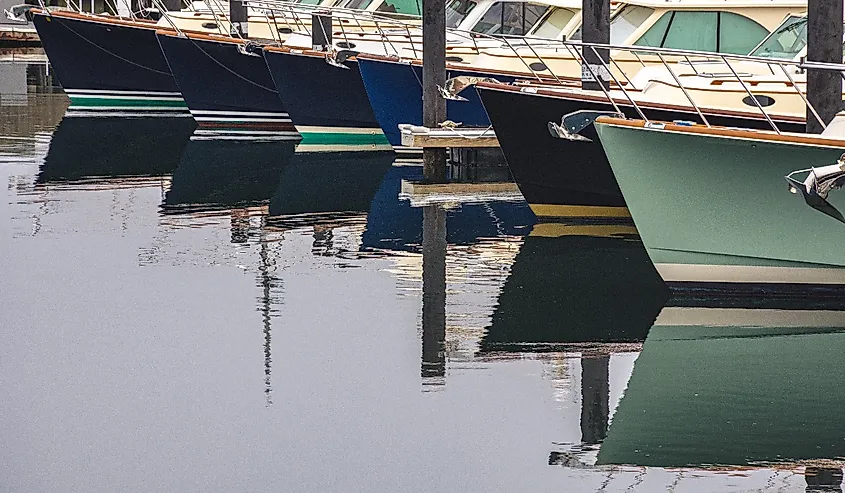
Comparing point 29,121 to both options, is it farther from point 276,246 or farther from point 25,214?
point 276,246

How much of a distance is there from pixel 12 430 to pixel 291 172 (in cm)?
1120

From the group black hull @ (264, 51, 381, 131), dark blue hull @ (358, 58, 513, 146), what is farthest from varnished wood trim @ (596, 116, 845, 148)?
black hull @ (264, 51, 381, 131)

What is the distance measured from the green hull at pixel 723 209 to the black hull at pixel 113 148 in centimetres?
856

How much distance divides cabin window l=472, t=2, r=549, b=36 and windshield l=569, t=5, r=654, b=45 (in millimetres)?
1747

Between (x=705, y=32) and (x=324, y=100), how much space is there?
5548 mm

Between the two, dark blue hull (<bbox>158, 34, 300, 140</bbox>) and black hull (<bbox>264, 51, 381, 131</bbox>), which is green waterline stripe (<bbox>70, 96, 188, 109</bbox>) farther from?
black hull (<bbox>264, 51, 381, 131</bbox>)

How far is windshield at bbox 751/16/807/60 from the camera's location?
16.3m

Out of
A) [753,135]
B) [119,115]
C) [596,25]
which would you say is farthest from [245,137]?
[753,135]

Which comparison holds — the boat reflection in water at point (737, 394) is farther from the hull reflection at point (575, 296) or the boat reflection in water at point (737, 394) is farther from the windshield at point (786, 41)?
the windshield at point (786, 41)

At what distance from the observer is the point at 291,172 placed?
18.9 metres

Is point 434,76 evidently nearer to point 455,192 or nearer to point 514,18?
point 455,192

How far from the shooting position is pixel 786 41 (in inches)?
651

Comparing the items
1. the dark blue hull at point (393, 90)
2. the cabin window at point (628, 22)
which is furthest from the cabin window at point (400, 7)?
the cabin window at point (628, 22)

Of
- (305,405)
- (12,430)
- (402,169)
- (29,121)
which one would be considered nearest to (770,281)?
(305,405)
